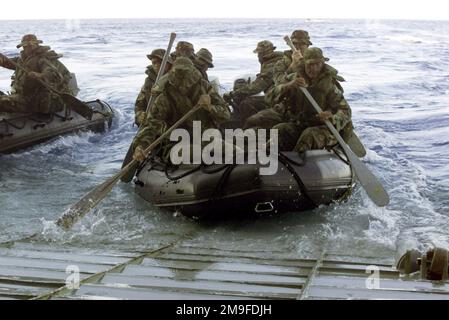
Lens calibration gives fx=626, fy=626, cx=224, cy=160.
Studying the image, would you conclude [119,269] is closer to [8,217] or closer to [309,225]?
[309,225]

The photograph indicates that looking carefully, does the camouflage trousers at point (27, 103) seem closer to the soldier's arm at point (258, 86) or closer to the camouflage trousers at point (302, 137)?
the soldier's arm at point (258, 86)

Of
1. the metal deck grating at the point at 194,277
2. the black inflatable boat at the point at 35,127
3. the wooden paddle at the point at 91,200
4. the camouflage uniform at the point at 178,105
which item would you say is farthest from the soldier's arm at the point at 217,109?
the black inflatable boat at the point at 35,127

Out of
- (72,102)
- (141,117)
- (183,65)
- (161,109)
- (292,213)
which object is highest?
(183,65)

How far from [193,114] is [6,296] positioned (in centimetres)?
427

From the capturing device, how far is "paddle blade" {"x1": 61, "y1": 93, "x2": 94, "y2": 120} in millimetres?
11438

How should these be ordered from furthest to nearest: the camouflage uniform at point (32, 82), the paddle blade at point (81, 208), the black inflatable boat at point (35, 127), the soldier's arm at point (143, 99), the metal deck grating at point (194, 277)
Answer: the camouflage uniform at point (32, 82) < the black inflatable boat at point (35, 127) < the soldier's arm at point (143, 99) < the paddle blade at point (81, 208) < the metal deck grating at point (194, 277)

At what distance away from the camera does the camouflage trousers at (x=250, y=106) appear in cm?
980

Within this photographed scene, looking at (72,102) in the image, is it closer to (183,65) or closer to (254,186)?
(183,65)

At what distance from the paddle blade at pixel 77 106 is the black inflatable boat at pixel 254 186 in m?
4.75

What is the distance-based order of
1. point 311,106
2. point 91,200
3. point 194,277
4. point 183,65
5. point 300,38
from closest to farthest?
point 194,277
point 91,200
point 183,65
point 311,106
point 300,38

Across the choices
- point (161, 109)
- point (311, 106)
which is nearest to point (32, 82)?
point (161, 109)

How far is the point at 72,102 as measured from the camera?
11648 millimetres

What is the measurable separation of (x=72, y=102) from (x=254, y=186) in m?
5.93
